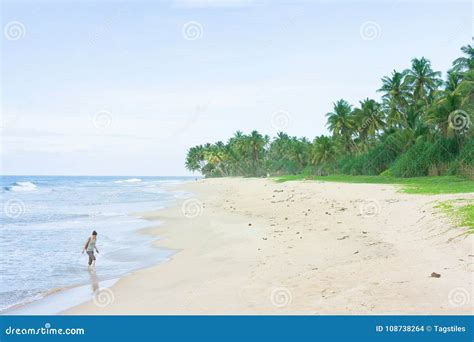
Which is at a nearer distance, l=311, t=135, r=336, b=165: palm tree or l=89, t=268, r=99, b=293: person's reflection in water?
l=89, t=268, r=99, b=293: person's reflection in water

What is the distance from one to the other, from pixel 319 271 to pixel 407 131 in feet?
158

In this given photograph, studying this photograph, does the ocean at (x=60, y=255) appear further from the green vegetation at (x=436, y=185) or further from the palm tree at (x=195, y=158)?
the palm tree at (x=195, y=158)

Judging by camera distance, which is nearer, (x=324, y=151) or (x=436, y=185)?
(x=436, y=185)

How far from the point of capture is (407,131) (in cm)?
5309

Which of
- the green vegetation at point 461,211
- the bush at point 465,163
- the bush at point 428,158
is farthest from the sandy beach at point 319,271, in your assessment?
the bush at point 428,158

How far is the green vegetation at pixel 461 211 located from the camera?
36.4ft

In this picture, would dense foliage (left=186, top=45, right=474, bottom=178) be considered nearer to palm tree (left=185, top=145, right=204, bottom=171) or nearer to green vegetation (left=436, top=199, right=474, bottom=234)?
green vegetation (left=436, top=199, right=474, bottom=234)

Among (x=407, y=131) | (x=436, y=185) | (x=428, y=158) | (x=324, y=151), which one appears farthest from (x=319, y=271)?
(x=324, y=151)

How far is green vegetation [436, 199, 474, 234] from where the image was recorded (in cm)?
1111

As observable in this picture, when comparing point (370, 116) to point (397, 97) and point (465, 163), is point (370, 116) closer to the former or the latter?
point (397, 97)

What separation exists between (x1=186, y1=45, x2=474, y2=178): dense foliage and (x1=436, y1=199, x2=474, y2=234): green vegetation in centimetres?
2081

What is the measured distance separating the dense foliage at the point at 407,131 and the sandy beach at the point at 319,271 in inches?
928

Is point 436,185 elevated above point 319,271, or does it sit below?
above

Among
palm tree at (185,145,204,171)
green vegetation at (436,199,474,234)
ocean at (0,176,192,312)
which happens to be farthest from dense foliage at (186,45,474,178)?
palm tree at (185,145,204,171)
